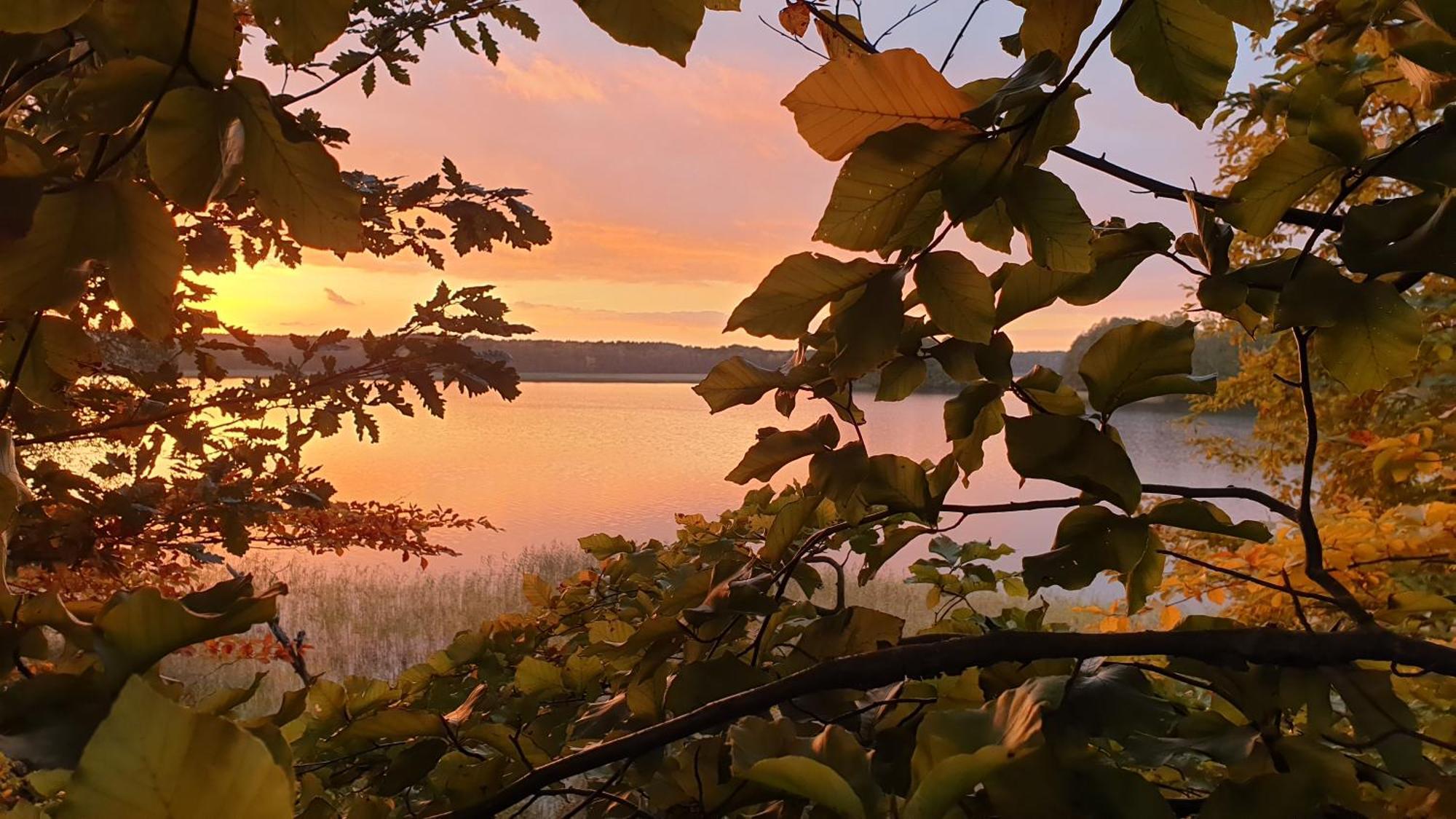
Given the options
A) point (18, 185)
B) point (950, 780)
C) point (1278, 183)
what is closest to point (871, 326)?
A: point (950, 780)

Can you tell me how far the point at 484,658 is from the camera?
1.31 metres

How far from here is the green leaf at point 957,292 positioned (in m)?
0.57

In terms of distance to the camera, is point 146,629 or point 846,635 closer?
point 146,629

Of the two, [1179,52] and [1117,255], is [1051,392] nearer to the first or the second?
[1117,255]

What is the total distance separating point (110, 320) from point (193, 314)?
1.51ft

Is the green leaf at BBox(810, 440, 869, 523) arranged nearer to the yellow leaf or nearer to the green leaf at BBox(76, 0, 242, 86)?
the yellow leaf

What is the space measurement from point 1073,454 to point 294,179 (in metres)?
0.58

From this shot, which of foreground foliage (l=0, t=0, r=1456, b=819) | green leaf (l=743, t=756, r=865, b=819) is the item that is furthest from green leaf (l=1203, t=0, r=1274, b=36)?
green leaf (l=743, t=756, r=865, b=819)

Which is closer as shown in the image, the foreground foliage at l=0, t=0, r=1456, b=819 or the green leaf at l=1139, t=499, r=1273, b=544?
the foreground foliage at l=0, t=0, r=1456, b=819

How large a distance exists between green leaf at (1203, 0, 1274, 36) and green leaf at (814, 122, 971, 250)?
16 centimetres

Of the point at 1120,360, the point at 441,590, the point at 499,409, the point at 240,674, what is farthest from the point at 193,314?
the point at 499,409

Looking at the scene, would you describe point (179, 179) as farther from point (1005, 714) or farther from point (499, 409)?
Result: point (499, 409)

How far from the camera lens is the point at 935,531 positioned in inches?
30.2

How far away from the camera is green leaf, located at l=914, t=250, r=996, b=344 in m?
0.57
